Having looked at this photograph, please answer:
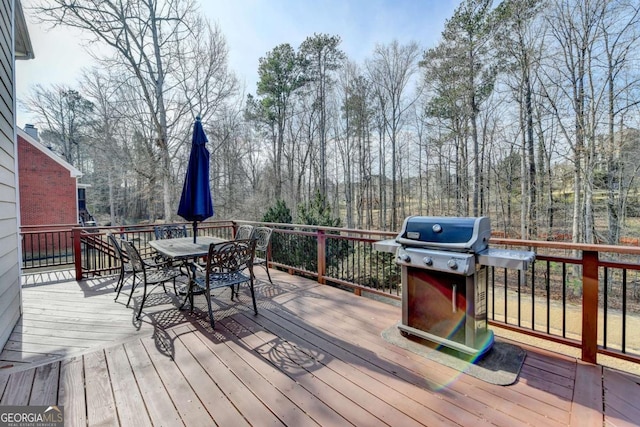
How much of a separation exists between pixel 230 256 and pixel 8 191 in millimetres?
2286

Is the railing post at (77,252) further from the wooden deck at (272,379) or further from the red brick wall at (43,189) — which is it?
the red brick wall at (43,189)

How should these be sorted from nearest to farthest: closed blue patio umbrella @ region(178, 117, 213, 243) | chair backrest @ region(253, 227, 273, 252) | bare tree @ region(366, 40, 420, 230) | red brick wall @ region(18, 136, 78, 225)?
closed blue patio umbrella @ region(178, 117, 213, 243) < chair backrest @ region(253, 227, 273, 252) < red brick wall @ region(18, 136, 78, 225) < bare tree @ region(366, 40, 420, 230)

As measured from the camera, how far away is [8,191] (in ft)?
9.34

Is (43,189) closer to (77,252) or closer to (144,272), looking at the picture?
(77,252)

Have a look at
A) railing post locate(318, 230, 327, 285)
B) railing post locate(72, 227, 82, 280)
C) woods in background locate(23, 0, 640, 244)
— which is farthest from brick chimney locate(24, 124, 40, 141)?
railing post locate(318, 230, 327, 285)

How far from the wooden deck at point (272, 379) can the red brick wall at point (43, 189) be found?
1097 cm

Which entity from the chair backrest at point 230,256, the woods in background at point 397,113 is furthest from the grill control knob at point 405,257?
the woods in background at point 397,113

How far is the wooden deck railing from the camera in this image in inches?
83.1

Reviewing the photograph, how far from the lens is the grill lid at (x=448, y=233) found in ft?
7.00

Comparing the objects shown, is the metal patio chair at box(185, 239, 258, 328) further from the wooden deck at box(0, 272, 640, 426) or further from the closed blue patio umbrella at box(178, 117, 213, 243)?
the closed blue patio umbrella at box(178, 117, 213, 243)

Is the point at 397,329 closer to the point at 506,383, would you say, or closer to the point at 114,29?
the point at 506,383

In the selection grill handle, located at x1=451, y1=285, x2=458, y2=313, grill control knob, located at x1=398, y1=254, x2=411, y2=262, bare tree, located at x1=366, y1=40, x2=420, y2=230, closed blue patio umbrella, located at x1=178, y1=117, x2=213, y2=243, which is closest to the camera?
grill handle, located at x1=451, y1=285, x2=458, y2=313

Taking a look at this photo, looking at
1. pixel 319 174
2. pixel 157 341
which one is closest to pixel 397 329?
pixel 157 341

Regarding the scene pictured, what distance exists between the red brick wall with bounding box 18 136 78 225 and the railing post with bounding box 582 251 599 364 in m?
15.1
